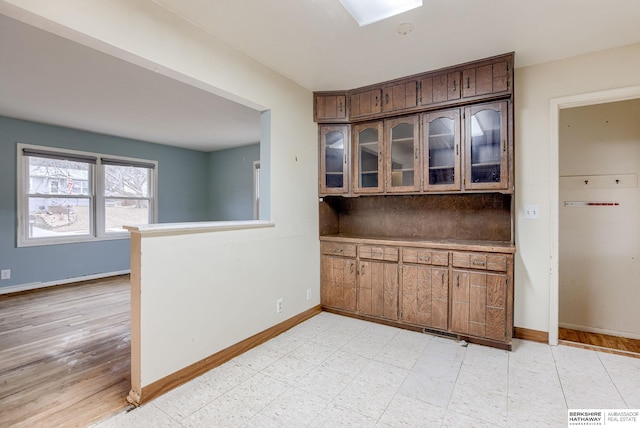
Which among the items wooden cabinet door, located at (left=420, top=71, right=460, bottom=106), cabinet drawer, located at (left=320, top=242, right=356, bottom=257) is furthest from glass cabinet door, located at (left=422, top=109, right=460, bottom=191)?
cabinet drawer, located at (left=320, top=242, right=356, bottom=257)

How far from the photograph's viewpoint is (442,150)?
2.81 meters

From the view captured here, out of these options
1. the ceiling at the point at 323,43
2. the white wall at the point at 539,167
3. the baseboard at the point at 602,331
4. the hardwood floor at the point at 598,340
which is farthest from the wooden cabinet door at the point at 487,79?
the baseboard at the point at 602,331

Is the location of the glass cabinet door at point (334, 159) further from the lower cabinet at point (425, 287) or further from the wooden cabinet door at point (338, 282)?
the wooden cabinet door at point (338, 282)

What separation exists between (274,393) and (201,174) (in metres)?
5.66

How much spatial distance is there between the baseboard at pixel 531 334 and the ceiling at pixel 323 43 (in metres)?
2.36

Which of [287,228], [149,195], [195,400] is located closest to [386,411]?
Answer: [195,400]

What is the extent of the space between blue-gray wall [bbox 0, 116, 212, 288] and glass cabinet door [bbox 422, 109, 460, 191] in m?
5.13

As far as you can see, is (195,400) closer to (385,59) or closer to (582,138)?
(385,59)

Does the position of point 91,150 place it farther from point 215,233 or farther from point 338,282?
point 338,282

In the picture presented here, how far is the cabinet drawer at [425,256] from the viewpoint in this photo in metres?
2.71

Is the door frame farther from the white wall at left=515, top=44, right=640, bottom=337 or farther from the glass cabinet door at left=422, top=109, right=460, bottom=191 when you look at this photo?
the glass cabinet door at left=422, top=109, right=460, bottom=191

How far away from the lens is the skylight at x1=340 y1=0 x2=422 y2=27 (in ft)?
6.20

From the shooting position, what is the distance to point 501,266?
2.49 metres

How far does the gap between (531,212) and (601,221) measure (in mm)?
1316
